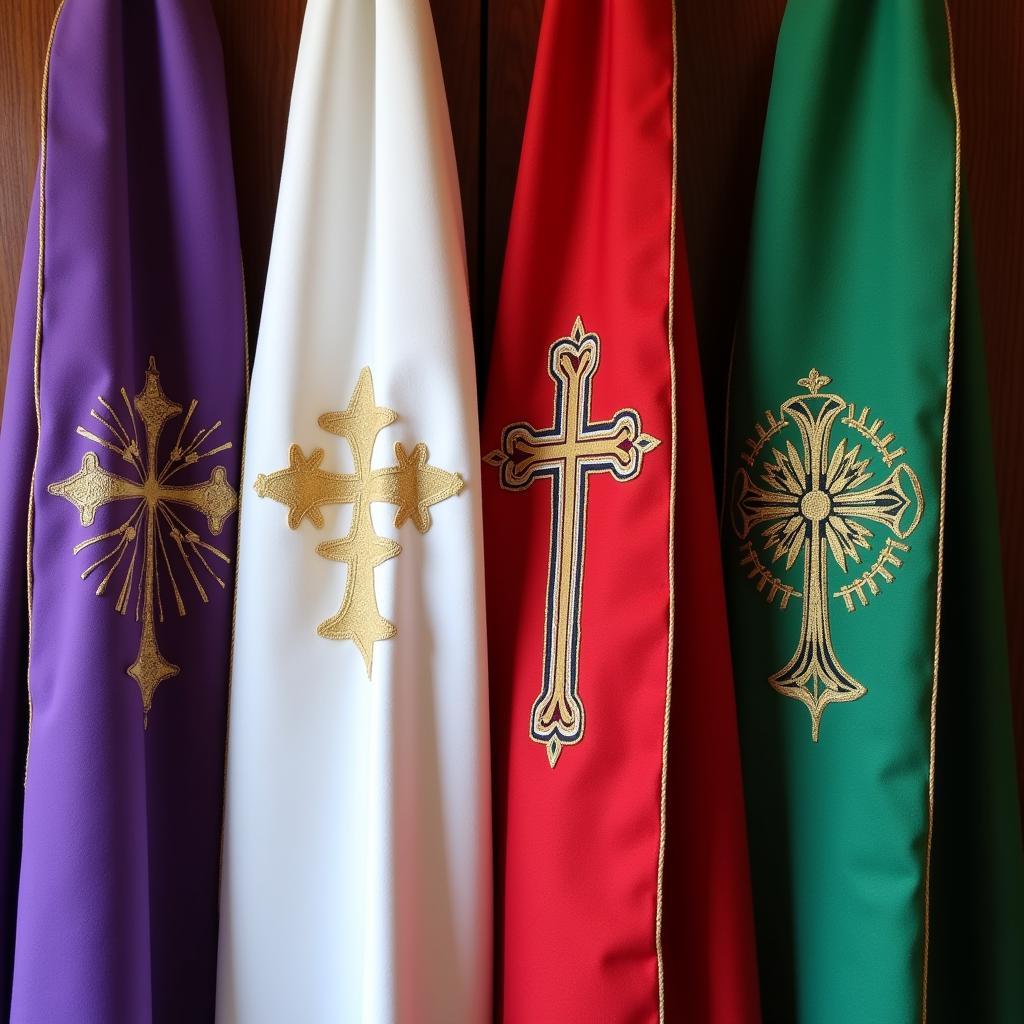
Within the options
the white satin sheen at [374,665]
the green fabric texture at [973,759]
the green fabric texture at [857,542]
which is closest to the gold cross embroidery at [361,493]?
the white satin sheen at [374,665]

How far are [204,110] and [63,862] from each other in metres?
0.56

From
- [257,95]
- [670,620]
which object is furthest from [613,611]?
[257,95]

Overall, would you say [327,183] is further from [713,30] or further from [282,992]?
[282,992]

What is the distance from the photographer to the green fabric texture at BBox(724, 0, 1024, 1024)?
0.63 metres

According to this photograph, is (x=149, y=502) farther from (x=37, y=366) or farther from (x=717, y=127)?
(x=717, y=127)

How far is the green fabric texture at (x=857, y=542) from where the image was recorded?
0.63 metres

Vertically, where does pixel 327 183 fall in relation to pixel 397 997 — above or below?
above

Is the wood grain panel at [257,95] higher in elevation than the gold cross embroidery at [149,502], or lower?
higher

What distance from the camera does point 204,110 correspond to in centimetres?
71

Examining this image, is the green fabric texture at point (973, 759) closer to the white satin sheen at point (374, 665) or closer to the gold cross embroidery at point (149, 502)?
the white satin sheen at point (374, 665)

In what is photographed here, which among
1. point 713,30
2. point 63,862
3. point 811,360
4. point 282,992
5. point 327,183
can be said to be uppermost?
point 713,30

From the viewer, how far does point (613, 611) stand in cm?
62

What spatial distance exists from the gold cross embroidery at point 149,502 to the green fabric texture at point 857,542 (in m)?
0.41

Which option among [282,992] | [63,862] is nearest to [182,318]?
[63,862]
